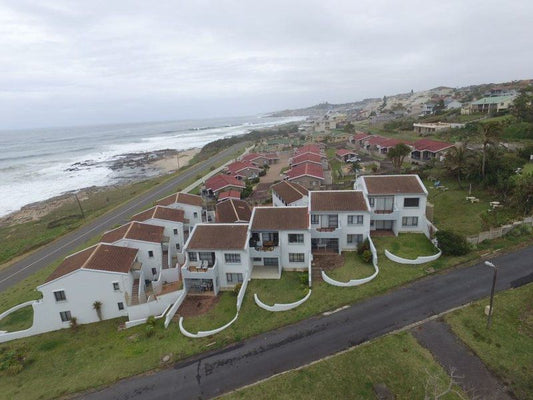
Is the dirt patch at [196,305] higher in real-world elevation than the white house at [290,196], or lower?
lower

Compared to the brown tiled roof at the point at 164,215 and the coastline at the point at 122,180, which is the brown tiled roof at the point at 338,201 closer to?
the brown tiled roof at the point at 164,215

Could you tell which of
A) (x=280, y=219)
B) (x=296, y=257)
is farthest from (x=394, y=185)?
(x=296, y=257)

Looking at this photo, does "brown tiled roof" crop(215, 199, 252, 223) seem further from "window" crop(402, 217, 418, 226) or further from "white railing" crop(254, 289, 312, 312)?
"window" crop(402, 217, 418, 226)

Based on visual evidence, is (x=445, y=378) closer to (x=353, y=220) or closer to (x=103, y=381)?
(x=353, y=220)

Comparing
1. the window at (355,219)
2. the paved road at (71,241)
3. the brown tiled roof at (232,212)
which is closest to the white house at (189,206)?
the brown tiled roof at (232,212)

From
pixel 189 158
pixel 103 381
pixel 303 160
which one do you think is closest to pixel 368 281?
pixel 103 381
